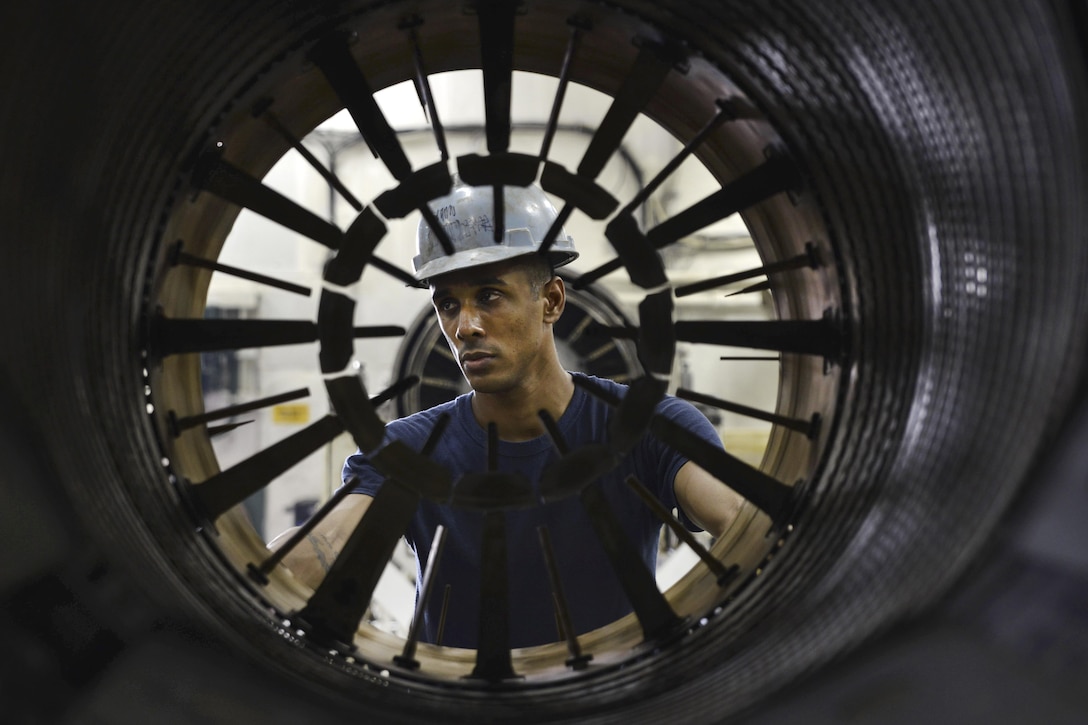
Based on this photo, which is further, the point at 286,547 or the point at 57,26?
the point at 286,547

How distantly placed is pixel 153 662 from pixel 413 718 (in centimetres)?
25

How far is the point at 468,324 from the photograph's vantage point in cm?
151

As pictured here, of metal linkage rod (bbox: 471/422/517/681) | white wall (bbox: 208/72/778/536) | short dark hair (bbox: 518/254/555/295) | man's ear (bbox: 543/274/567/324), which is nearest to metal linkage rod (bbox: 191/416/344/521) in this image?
metal linkage rod (bbox: 471/422/517/681)

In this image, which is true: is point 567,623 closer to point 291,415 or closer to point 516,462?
point 516,462

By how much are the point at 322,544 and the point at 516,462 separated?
36cm

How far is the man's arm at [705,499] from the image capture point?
1.49 meters

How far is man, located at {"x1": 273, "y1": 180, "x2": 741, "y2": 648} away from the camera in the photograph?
4.87 ft

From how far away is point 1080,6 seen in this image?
0.58m

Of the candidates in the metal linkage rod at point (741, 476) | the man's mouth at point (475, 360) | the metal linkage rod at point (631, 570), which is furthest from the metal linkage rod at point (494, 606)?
the man's mouth at point (475, 360)

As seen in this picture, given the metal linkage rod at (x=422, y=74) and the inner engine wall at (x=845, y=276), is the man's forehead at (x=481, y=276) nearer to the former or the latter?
the metal linkage rod at (x=422, y=74)

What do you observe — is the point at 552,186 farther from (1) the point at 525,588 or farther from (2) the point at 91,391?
(1) the point at 525,588

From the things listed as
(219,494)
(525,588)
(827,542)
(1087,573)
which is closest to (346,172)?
(525,588)

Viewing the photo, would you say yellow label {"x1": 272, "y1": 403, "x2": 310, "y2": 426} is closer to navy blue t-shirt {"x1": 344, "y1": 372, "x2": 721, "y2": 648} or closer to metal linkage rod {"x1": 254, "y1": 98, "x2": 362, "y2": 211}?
navy blue t-shirt {"x1": 344, "y1": 372, "x2": 721, "y2": 648}

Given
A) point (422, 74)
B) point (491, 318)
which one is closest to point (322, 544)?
point (491, 318)
